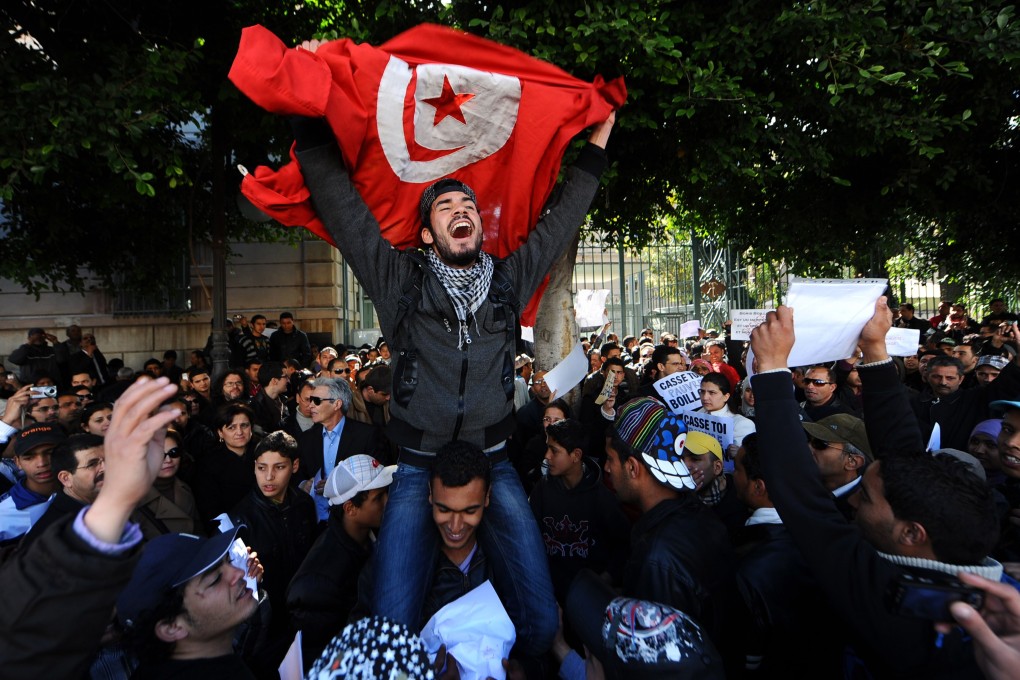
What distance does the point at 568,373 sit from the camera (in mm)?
4297

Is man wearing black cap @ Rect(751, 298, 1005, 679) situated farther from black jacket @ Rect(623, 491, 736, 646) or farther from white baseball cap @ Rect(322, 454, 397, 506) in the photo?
white baseball cap @ Rect(322, 454, 397, 506)

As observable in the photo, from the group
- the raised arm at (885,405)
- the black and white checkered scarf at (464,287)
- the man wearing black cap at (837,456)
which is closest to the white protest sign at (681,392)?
the man wearing black cap at (837,456)

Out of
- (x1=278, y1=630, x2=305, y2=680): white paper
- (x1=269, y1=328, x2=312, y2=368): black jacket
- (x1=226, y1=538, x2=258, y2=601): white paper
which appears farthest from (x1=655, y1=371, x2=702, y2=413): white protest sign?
(x1=269, y1=328, x2=312, y2=368): black jacket

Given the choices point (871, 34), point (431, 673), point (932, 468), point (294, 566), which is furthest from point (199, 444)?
point (871, 34)

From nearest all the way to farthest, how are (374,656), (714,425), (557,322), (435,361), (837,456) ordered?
1. (374,656)
2. (435,361)
3. (837,456)
4. (714,425)
5. (557,322)

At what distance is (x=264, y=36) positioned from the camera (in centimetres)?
235

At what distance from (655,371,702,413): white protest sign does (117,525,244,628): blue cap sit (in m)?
3.22

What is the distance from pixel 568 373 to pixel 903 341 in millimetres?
1916

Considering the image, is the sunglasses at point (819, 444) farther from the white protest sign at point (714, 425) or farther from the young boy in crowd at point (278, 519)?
the young boy in crowd at point (278, 519)

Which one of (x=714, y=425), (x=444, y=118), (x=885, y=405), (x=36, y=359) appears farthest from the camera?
(x=36, y=359)

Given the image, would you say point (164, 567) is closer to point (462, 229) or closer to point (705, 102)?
point (462, 229)

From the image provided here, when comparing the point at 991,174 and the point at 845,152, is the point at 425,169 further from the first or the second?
the point at 991,174

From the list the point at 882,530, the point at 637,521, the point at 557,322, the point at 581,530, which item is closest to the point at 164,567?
the point at 637,521

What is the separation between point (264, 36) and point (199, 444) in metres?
3.81
